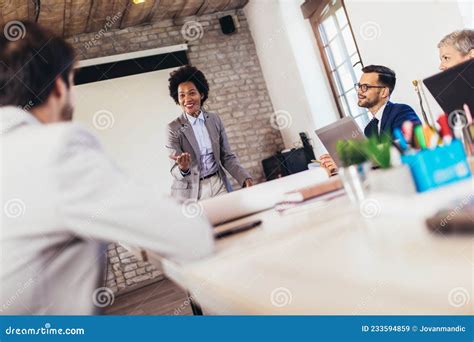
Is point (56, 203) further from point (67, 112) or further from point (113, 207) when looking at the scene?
point (67, 112)

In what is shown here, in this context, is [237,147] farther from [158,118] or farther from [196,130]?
[196,130]

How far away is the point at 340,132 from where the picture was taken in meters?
2.05

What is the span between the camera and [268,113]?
5516mm

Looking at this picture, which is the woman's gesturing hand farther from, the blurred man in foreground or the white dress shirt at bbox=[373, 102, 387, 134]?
the blurred man in foreground

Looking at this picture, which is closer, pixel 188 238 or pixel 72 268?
pixel 188 238

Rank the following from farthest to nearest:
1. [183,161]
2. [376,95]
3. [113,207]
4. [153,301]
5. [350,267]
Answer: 1. [153,301]
2. [376,95]
3. [183,161]
4. [113,207]
5. [350,267]

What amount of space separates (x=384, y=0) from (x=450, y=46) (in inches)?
38.7

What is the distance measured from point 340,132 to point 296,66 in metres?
2.76

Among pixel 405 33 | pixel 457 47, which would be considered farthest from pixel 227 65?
pixel 457 47

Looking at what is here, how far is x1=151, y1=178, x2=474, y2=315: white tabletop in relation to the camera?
0.46 m

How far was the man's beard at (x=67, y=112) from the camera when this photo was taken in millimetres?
1068

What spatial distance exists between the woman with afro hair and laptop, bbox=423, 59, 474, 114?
4.63ft

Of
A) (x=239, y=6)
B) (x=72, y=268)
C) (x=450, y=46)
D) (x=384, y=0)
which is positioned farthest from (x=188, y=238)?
(x=239, y=6)

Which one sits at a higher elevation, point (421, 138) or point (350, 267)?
point (421, 138)
